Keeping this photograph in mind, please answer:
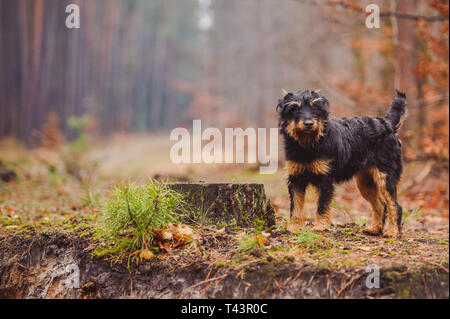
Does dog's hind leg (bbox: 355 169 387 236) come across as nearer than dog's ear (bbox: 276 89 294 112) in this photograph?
No

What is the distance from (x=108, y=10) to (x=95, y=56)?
4.67 meters

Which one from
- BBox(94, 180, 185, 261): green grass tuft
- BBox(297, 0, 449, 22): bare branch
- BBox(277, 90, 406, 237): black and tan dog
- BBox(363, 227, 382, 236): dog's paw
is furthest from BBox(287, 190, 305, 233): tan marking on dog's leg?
BBox(297, 0, 449, 22): bare branch

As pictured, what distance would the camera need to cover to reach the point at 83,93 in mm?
28172

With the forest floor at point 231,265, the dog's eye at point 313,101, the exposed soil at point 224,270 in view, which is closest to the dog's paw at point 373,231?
the forest floor at point 231,265

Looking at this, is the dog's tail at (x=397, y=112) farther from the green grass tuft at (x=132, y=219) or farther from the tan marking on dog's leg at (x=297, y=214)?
the green grass tuft at (x=132, y=219)

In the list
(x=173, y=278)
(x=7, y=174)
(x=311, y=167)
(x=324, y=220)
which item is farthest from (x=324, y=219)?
(x=7, y=174)

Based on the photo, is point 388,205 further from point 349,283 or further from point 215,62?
point 215,62

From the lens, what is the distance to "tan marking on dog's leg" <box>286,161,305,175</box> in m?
4.81

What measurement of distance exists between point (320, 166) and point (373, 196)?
1.25m

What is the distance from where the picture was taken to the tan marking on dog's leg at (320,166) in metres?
4.73

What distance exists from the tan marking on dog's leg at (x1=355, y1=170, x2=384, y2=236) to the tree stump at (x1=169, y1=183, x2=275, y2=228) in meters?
1.57

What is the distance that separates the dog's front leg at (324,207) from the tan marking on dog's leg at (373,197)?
64 cm

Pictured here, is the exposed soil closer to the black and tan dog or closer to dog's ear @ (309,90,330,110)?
the black and tan dog

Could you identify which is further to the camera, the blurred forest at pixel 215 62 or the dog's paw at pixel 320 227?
the blurred forest at pixel 215 62
